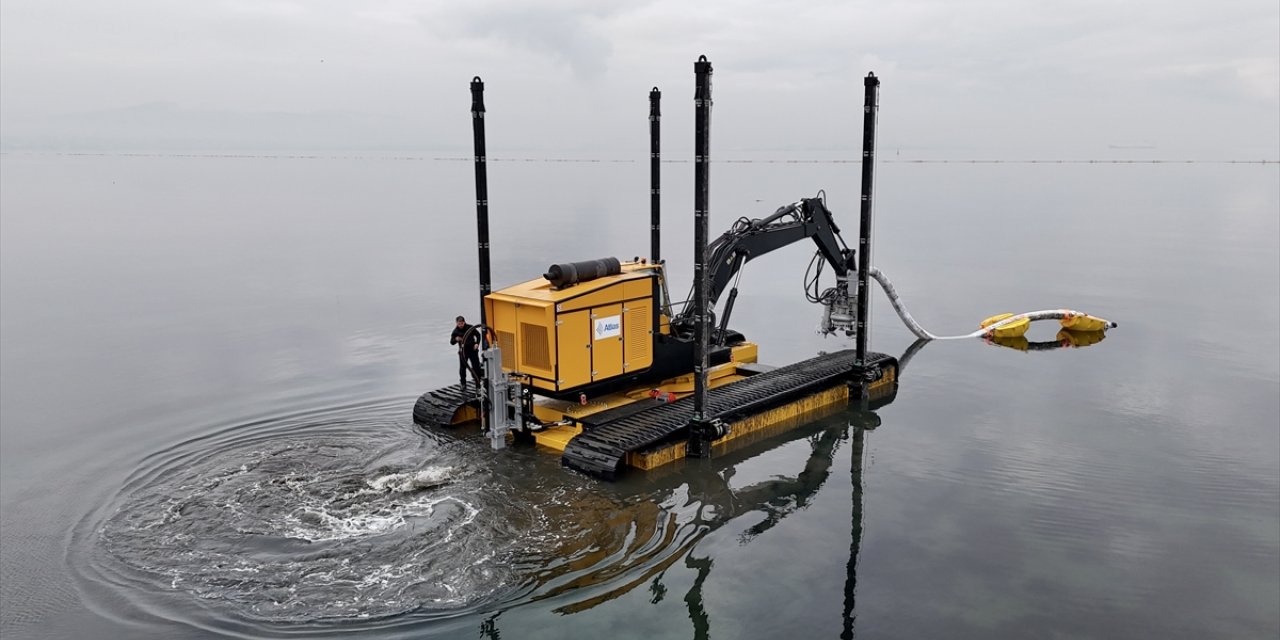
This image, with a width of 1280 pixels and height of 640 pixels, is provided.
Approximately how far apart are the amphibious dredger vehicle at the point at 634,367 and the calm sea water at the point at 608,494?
0.48 meters

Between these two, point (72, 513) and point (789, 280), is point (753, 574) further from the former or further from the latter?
point (789, 280)

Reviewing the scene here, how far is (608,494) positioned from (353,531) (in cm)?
305

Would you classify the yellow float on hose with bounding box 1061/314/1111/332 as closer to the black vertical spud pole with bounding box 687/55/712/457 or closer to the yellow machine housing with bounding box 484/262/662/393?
the yellow machine housing with bounding box 484/262/662/393

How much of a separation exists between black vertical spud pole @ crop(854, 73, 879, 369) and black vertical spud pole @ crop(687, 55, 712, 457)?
168 inches

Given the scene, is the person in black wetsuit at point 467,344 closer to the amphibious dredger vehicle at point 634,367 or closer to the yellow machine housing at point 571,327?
the amphibious dredger vehicle at point 634,367

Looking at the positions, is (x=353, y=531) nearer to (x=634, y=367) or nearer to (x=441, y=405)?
(x=441, y=405)

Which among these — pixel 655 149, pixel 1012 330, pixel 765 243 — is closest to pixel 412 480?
pixel 765 243

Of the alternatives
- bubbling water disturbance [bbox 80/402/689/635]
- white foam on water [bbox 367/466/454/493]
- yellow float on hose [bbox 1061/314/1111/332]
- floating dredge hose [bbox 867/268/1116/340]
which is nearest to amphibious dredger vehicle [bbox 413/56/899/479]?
bubbling water disturbance [bbox 80/402/689/635]

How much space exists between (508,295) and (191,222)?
41.6 meters

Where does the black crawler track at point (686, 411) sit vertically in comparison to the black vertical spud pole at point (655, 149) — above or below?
below

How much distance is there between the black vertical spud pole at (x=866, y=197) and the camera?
49.7 feet

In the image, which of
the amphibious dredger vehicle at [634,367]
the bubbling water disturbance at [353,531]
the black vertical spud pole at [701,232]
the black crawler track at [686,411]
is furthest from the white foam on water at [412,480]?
the black vertical spud pole at [701,232]

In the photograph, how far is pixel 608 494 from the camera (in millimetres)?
11320

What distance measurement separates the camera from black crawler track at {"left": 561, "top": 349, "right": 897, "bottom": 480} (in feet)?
39.0
